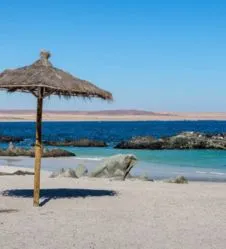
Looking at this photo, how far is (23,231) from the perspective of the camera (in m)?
10.1

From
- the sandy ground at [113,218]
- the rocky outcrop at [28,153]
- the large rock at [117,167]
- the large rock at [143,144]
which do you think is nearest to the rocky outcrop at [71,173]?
the large rock at [117,167]

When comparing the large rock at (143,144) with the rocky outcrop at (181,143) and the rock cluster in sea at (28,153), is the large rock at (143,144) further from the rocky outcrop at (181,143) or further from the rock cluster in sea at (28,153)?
the rock cluster in sea at (28,153)

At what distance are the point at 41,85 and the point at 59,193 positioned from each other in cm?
405

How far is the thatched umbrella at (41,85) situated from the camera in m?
12.6

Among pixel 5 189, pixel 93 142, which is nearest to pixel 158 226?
pixel 5 189

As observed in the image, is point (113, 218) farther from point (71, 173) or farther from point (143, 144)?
point (143, 144)

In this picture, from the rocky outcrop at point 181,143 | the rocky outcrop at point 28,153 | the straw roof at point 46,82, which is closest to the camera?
the straw roof at point 46,82

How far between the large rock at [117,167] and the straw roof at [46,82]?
8447 millimetres


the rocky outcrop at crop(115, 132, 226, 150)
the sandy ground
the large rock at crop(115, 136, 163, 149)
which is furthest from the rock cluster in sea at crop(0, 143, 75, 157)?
the sandy ground

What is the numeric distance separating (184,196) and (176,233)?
5320mm

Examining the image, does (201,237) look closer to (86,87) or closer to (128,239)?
(128,239)

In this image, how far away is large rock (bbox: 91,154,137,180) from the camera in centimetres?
2150

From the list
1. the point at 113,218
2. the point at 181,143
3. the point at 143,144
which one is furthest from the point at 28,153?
the point at 113,218

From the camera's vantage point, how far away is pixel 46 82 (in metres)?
12.5
